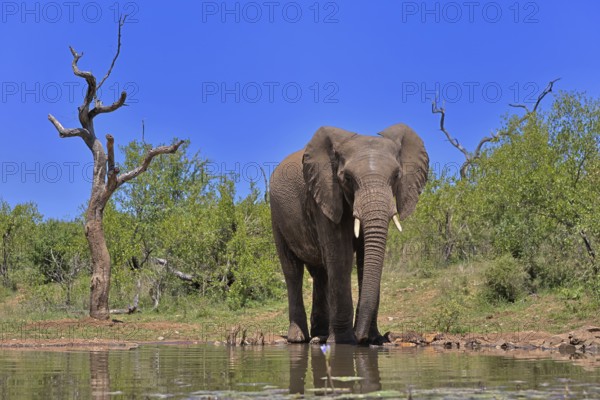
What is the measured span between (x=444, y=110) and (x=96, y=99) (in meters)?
35.5

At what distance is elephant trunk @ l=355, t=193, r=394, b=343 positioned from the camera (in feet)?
36.2

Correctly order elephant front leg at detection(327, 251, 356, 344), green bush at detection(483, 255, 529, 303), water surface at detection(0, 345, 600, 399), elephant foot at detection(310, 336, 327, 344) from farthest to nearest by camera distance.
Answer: green bush at detection(483, 255, 529, 303) → elephant foot at detection(310, 336, 327, 344) → elephant front leg at detection(327, 251, 356, 344) → water surface at detection(0, 345, 600, 399)

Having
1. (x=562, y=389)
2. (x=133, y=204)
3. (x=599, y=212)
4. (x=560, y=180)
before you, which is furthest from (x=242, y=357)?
(x=133, y=204)

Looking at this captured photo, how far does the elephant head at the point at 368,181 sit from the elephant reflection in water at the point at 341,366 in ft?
2.25

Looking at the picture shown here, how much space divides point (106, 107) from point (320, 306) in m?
11.6

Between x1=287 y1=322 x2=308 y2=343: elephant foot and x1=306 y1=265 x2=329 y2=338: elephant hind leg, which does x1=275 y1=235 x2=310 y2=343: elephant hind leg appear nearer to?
x1=287 y1=322 x2=308 y2=343: elephant foot

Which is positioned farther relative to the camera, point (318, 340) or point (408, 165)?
point (318, 340)

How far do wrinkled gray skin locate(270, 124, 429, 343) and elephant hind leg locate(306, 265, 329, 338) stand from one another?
2 centimetres

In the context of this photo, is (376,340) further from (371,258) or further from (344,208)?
(344,208)

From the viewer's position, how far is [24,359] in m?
10.4

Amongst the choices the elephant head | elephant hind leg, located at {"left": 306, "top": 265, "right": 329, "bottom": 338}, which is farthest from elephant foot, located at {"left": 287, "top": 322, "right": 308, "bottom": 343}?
the elephant head

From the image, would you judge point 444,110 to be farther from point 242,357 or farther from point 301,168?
point 242,357

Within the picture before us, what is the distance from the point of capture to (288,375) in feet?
25.1

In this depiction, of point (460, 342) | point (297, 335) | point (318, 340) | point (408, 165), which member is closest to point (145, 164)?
point (297, 335)
